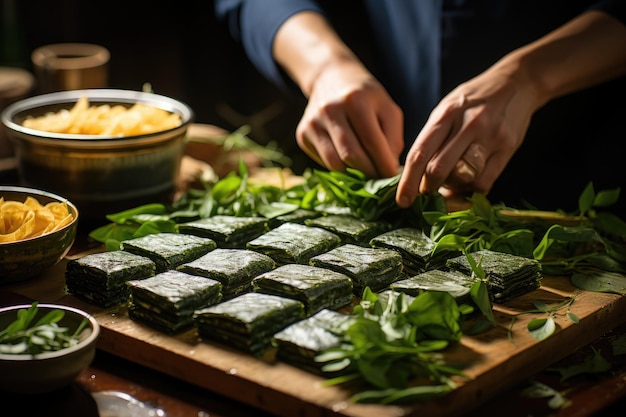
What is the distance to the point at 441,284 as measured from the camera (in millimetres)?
1926

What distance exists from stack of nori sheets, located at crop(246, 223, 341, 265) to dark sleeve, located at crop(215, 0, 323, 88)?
1142 millimetres

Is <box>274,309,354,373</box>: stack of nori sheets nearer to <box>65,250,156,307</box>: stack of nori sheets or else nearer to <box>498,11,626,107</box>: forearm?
<box>65,250,156,307</box>: stack of nori sheets

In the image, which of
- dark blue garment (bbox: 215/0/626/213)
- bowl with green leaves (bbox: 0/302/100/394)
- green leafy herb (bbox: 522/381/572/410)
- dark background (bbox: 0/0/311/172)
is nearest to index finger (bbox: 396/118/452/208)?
green leafy herb (bbox: 522/381/572/410)

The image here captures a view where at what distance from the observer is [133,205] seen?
258 cm

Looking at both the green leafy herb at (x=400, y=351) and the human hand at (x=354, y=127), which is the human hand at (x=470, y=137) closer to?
the human hand at (x=354, y=127)

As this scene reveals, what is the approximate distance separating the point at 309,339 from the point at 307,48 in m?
1.58

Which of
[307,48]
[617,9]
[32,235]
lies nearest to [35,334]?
[32,235]

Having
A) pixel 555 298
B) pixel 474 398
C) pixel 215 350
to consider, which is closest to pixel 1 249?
pixel 215 350

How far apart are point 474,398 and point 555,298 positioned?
0.54 m

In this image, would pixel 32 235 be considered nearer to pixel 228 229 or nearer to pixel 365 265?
pixel 228 229

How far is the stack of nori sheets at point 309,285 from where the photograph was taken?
1.87m

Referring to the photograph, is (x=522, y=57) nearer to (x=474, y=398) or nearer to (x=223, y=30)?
(x=474, y=398)

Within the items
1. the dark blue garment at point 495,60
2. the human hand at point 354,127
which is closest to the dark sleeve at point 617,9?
the dark blue garment at point 495,60

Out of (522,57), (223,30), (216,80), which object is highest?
(522,57)
